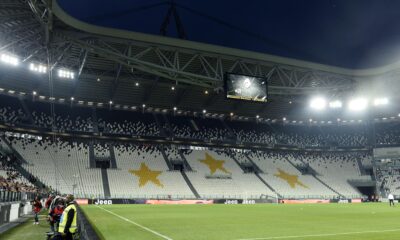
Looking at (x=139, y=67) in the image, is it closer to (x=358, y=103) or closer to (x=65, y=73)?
(x=65, y=73)

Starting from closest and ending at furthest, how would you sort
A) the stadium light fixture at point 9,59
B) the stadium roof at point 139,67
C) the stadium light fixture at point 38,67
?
the stadium roof at point 139,67
the stadium light fixture at point 9,59
the stadium light fixture at point 38,67

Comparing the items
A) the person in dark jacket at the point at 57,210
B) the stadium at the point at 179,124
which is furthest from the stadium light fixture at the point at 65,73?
the person in dark jacket at the point at 57,210

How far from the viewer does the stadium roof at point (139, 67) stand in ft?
100

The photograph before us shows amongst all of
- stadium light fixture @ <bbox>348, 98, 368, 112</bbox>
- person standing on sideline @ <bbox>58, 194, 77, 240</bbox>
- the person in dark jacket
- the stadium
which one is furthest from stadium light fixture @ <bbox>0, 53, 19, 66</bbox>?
stadium light fixture @ <bbox>348, 98, 368, 112</bbox>

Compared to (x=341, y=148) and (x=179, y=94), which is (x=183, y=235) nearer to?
(x=179, y=94)

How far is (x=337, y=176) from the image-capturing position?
2517 inches

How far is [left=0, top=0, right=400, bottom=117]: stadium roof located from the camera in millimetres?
30609

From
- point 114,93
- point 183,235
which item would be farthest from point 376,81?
point 183,235

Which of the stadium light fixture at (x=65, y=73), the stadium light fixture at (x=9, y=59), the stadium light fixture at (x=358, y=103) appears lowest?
the stadium light fixture at (x=358, y=103)

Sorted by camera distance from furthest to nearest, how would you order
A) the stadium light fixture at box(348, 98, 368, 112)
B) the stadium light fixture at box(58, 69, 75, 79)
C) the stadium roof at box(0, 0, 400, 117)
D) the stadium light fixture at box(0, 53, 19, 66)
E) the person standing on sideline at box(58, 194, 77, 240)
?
1. the stadium light fixture at box(348, 98, 368, 112)
2. the stadium light fixture at box(58, 69, 75, 79)
3. the stadium light fixture at box(0, 53, 19, 66)
4. the stadium roof at box(0, 0, 400, 117)
5. the person standing on sideline at box(58, 194, 77, 240)

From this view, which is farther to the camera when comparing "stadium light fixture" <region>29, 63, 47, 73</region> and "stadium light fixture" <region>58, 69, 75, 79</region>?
"stadium light fixture" <region>58, 69, 75, 79</region>

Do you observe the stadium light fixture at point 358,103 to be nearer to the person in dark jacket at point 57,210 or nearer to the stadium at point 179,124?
the stadium at point 179,124

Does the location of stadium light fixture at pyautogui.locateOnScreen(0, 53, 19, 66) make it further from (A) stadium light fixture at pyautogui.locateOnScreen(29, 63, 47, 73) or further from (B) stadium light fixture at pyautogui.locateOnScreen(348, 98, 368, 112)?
(B) stadium light fixture at pyautogui.locateOnScreen(348, 98, 368, 112)

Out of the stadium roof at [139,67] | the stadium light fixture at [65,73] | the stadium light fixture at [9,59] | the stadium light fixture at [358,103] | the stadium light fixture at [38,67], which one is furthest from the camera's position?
the stadium light fixture at [358,103]
